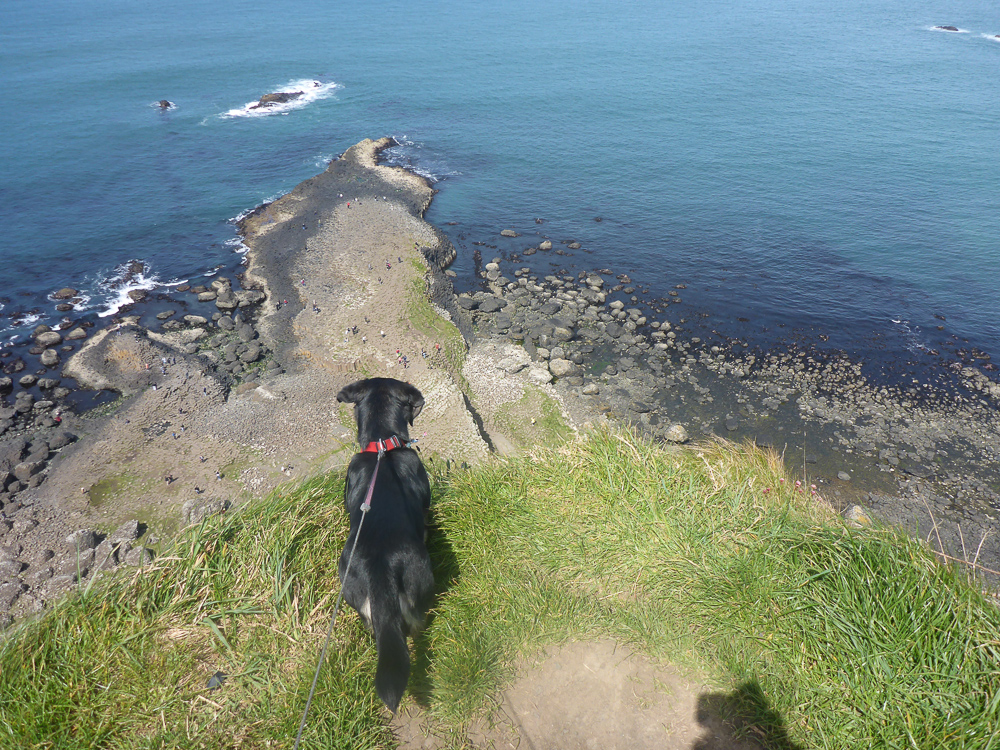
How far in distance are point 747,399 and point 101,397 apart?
28.0m

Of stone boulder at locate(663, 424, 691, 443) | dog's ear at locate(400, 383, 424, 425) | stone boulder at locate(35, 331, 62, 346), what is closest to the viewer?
dog's ear at locate(400, 383, 424, 425)

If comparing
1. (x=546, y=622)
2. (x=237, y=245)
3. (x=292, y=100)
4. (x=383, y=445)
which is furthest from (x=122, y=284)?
(x=292, y=100)

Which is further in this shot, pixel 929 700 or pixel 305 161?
pixel 305 161

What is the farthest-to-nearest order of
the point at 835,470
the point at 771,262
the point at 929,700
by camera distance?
the point at 771,262, the point at 835,470, the point at 929,700

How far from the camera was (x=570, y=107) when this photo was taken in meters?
61.4

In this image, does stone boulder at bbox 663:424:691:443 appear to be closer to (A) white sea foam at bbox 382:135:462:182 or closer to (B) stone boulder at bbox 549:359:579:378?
(B) stone boulder at bbox 549:359:579:378

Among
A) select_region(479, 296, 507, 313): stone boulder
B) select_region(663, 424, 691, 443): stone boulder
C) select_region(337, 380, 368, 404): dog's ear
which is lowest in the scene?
select_region(663, 424, 691, 443): stone boulder

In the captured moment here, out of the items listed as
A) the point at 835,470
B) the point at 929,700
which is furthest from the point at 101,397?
the point at 835,470

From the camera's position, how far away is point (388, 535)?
23.0 ft

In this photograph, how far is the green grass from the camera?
5590 mm

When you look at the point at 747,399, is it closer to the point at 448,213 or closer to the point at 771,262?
the point at 771,262

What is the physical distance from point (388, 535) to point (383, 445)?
1.55m

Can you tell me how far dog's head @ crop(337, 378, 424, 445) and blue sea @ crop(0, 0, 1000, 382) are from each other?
23881mm

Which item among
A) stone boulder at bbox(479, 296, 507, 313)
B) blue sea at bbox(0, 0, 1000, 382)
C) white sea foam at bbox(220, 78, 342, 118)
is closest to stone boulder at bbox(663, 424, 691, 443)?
blue sea at bbox(0, 0, 1000, 382)
